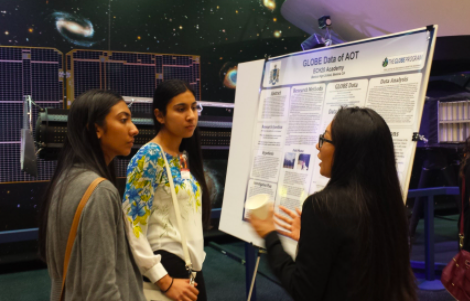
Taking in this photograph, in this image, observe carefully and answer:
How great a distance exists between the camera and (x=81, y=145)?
4.44 ft

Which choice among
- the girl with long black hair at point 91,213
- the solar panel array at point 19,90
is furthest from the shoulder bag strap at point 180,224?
the solar panel array at point 19,90

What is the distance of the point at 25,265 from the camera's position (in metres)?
4.27

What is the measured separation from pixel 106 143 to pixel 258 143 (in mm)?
921

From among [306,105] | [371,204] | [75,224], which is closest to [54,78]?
[306,105]

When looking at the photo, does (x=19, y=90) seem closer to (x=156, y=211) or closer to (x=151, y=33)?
(x=151, y=33)

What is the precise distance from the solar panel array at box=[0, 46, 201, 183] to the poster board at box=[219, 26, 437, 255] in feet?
8.86

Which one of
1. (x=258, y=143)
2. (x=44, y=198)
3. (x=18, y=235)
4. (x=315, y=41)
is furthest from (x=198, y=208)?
(x=315, y=41)

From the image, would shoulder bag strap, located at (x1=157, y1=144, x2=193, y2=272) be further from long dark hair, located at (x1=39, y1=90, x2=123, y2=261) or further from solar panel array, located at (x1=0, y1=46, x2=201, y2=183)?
solar panel array, located at (x1=0, y1=46, x2=201, y2=183)

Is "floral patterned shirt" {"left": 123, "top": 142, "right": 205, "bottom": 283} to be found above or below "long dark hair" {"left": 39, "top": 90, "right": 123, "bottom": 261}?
below

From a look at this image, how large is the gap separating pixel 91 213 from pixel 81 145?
29 centimetres

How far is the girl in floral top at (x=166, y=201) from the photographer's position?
1.64 metres

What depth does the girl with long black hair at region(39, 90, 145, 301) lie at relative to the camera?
120 centimetres

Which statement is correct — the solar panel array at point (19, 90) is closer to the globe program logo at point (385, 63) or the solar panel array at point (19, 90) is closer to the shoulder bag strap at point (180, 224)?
the shoulder bag strap at point (180, 224)

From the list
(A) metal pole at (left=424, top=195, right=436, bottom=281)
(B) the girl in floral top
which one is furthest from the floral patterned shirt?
(A) metal pole at (left=424, top=195, right=436, bottom=281)
